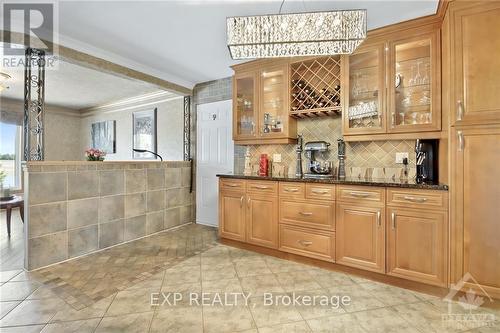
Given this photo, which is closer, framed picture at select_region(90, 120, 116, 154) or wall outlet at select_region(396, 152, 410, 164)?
wall outlet at select_region(396, 152, 410, 164)

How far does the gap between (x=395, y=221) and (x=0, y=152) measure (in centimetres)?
786

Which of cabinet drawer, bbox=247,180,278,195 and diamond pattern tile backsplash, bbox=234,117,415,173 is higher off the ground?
diamond pattern tile backsplash, bbox=234,117,415,173

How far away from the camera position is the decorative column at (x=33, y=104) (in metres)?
2.64

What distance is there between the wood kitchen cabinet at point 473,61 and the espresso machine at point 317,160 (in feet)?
4.29

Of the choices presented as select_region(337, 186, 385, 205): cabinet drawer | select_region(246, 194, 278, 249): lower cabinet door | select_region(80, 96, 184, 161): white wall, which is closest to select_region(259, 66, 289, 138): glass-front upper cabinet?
select_region(246, 194, 278, 249): lower cabinet door

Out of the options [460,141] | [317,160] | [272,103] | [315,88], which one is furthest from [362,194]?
[272,103]

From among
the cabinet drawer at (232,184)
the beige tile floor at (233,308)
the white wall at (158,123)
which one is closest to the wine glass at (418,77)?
the beige tile floor at (233,308)

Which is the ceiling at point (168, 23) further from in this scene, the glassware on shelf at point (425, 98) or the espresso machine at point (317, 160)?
the espresso machine at point (317, 160)

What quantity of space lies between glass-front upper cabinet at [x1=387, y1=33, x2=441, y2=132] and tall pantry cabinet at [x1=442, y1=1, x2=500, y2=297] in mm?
321

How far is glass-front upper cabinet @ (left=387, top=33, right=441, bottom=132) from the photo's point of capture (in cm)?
231

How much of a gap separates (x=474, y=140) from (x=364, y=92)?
1.11 m

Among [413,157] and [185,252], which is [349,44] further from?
[185,252]

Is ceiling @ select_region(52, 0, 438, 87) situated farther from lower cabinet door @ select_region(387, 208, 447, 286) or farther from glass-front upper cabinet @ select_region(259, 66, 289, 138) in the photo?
lower cabinet door @ select_region(387, 208, 447, 286)

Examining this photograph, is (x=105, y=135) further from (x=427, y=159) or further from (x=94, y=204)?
(x=427, y=159)
